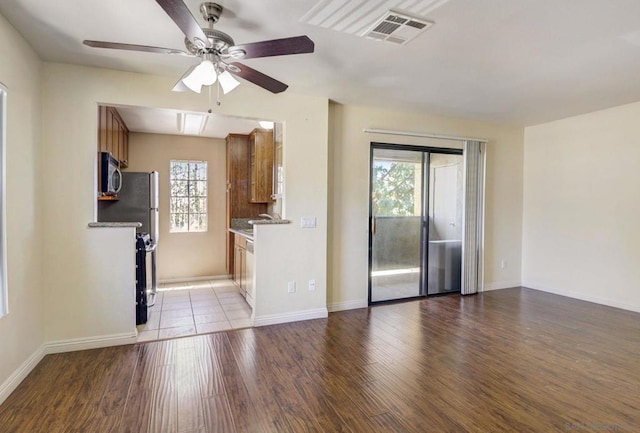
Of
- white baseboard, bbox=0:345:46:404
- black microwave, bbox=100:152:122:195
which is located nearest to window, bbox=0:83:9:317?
white baseboard, bbox=0:345:46:404

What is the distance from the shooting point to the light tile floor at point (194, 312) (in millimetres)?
3566

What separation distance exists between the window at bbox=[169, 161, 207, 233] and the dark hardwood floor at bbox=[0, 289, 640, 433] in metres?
3.16

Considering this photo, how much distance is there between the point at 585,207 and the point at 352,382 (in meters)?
4.39

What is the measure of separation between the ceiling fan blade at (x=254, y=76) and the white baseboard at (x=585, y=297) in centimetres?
507

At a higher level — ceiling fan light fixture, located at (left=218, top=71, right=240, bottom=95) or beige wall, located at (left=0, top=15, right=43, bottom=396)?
ceiling fan light fixture, located at (left=218, top=71, right=240, bottom=95)

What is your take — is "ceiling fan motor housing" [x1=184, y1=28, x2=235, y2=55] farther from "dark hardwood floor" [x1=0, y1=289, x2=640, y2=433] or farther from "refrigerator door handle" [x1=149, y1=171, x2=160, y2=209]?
"refrigerator door handle" [x1=149, y1=171, x2=160, y2=209]

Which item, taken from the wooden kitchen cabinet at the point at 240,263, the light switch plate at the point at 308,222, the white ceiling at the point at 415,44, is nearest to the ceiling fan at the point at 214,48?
the white ceiling at the point at 415,44

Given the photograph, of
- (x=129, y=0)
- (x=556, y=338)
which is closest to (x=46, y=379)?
(x=129, y=0)

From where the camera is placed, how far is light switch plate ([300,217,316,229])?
3908 mm

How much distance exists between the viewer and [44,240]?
2967mm

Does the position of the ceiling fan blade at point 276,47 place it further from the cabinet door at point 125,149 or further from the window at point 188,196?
the window at point 188,196

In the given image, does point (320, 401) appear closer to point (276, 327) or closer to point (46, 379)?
point (276, 327)

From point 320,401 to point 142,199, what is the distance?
10.8ft

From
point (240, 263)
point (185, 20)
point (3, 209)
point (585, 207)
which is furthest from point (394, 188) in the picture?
point (3, 209)
